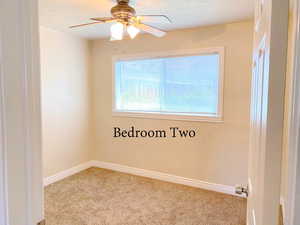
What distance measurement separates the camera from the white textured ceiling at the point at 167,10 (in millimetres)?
2229

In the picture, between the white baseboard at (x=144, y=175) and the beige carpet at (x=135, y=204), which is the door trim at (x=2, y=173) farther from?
the white baseboard at (x=144, y=175)

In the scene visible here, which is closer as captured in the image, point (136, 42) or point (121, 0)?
point (121, 0)

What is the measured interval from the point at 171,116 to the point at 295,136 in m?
2.86

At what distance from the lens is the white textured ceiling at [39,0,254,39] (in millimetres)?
2229

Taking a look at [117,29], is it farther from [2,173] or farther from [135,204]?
[135,204]

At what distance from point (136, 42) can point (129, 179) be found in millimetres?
2190

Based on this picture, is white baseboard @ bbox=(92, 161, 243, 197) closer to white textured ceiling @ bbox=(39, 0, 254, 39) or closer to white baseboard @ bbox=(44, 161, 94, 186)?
white baseboard @ bbox=(44, 161, 94, 186)

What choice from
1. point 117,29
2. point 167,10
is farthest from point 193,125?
point 117,29

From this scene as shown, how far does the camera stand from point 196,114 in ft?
10.6

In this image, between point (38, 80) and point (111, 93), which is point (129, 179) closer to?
point (111, 93)

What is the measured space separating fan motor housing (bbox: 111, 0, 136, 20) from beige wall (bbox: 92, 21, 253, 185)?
1.38 metres

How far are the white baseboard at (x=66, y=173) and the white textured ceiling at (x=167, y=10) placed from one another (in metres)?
2.22

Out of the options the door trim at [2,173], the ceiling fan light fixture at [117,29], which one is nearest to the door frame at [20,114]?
the door trim at [2,173]

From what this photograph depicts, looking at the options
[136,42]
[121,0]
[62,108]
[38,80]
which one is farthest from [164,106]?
[38,80]
